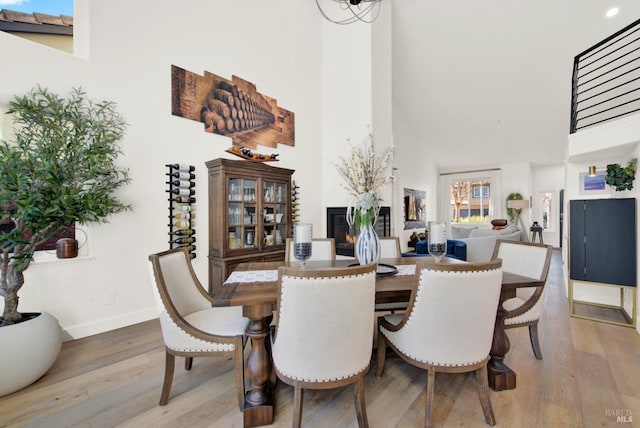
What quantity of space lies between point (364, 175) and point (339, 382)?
1.74 m

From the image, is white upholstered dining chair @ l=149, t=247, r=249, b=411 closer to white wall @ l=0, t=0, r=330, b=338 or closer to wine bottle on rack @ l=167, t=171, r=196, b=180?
white wall @ l=0, t=0, r=330, b=338

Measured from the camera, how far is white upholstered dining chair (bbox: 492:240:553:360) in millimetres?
1951

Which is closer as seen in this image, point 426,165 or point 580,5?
point 580,5

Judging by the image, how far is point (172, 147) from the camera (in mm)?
3064

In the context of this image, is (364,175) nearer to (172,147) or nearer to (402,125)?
(172,147)

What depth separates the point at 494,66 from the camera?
5.34 m

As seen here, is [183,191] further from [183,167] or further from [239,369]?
[239,369]

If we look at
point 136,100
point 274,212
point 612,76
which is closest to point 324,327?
point 274,212

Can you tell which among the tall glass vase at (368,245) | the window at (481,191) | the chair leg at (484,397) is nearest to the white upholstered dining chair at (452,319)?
the chair leg at (484,397)

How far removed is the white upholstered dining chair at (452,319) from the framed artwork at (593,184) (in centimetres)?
351

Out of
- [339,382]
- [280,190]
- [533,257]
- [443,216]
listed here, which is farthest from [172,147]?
[443,216]

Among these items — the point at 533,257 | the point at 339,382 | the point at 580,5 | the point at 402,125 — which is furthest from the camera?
the point at 402,125

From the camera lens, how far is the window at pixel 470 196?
374 inches

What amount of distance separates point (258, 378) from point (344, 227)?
10.6ft
